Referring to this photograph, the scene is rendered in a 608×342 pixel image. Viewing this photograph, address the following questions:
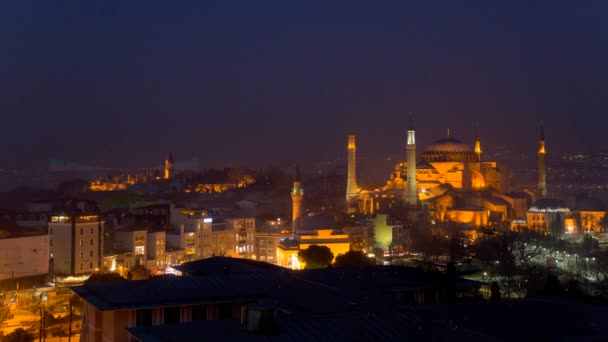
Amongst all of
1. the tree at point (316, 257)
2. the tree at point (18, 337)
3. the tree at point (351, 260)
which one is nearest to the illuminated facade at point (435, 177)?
the tree at point (316, 257)

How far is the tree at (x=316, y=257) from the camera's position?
70.1 ft

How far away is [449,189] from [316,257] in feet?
65.3

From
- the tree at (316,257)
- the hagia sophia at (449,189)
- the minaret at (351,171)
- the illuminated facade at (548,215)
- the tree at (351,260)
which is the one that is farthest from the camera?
the minaret at (351,171)

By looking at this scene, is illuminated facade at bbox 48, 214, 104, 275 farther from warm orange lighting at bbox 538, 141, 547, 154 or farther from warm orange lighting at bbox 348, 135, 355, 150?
warm orange lighting at bbox 538, 141, 547, 154

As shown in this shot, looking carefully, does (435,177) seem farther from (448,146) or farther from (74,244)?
(74,244)

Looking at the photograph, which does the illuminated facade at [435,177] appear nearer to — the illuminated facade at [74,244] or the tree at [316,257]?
the tree at [316,257]

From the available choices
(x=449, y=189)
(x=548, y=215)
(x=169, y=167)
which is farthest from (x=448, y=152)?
(x=169, y=167)

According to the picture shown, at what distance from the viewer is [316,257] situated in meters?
21.7

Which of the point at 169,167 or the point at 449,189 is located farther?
the point at 169,167

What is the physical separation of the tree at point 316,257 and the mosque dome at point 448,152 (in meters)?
23.5

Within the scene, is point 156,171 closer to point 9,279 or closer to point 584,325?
point 9,279

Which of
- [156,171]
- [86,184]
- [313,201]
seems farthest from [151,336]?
[156,171]

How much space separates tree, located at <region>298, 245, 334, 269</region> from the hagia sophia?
1546 cm

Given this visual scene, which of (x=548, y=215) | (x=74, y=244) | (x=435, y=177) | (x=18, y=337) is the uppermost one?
(x=435, y=177)
